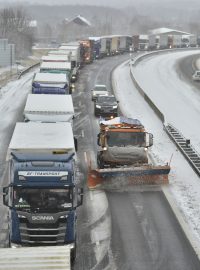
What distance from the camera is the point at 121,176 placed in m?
23.8

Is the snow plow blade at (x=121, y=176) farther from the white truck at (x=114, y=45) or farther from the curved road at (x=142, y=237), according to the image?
the white truck at (x=114, y=45)

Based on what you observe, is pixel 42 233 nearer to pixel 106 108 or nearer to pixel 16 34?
pixel 106 108

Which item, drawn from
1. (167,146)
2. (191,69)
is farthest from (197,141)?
(191,69)

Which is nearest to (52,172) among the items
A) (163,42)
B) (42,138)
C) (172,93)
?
(42,138)

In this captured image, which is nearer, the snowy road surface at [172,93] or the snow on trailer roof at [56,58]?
the snowy road surface at [172,93]

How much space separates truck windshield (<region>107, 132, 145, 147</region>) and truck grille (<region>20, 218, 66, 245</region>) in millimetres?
10423

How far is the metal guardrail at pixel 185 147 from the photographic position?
28.4 meters

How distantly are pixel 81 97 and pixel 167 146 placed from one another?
20408mm

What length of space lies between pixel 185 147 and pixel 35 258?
811 inches

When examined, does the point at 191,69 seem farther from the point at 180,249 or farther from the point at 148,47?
the point at 180,249

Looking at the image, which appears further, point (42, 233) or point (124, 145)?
point (124, 145)

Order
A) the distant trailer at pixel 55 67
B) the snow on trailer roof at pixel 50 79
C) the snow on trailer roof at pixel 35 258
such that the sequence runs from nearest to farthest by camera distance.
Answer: the snow on trailer roof at pixel 35 258, the snow on trailer roof at pixel 50 79, the distant trailer at pixel 55 67

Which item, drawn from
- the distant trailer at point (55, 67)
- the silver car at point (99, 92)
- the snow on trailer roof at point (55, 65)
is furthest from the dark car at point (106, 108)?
the snow on trailer roof at point (55, 65)

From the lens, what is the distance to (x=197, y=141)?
113 feet
